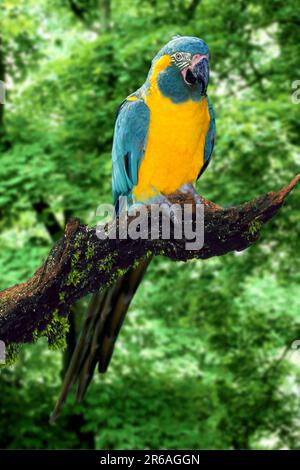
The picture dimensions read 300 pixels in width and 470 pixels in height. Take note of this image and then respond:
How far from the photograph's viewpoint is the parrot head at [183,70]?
10.0 feet

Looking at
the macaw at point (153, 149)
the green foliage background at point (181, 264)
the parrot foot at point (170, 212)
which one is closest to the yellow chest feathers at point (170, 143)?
the macaw at point (153, 149)

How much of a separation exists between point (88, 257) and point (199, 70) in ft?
3.54

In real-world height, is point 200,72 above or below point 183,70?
below

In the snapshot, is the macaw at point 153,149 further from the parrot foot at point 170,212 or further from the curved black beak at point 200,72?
the parrot foot at point 170,212

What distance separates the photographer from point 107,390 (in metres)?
8.20

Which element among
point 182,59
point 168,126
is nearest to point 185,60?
point 182,59

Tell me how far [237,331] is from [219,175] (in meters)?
2.17

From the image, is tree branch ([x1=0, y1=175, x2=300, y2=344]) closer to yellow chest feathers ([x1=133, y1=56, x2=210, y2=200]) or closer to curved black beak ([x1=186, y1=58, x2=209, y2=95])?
yellow chest feathers ([x1=133, y1=56, x2=210, y2=200])

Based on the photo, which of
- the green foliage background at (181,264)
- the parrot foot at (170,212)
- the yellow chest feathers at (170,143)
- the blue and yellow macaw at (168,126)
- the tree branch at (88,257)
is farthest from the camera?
the green foliage background at (181,264)

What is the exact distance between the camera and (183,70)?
313 cm

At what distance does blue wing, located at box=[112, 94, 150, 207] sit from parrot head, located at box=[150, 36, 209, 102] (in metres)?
0.26

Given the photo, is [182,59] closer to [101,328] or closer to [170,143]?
[170,143]

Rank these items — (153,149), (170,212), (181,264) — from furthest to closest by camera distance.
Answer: (181,264) < (153,149) < (170,212)

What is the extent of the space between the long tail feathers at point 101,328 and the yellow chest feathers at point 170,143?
1.59ft
